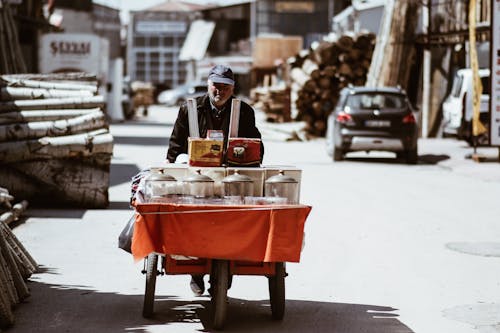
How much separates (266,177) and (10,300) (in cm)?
200

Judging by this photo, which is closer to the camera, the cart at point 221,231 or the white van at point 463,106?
the cart at point 221,231

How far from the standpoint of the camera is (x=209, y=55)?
304 ft

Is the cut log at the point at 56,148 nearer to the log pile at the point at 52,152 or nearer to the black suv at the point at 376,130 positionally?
the log pile at the point at 52,152

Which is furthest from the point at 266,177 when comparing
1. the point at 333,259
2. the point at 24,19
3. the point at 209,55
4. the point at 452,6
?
the point at 209,55

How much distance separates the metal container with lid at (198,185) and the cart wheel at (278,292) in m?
0.73

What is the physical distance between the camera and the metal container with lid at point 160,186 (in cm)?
762

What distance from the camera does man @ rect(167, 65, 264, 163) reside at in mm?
8312

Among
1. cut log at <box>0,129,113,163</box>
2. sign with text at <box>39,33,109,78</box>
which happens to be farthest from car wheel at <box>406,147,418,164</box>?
sign with text at <box>39,33,109,78</box>

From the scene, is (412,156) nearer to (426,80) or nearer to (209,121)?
(426,80)

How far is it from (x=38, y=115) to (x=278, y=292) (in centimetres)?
833

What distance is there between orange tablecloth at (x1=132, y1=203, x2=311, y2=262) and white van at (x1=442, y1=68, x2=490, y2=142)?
22021 millimetres

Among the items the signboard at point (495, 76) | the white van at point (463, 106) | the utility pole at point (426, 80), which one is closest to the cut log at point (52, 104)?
the signboard at point (495, 76)

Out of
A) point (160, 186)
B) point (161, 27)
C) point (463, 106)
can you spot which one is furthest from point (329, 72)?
point (161, 27)

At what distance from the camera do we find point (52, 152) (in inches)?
599
